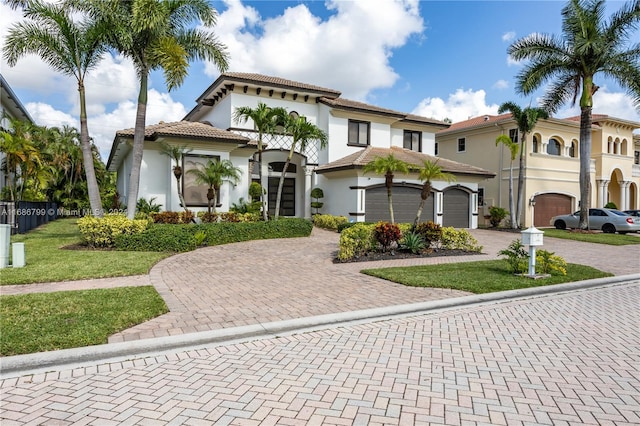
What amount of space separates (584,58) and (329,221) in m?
17.8

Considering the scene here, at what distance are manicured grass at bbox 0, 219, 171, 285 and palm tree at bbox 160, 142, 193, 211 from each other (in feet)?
16.0

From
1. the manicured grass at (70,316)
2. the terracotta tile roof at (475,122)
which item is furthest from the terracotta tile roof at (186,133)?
the terracotta tile roof at (475,122)

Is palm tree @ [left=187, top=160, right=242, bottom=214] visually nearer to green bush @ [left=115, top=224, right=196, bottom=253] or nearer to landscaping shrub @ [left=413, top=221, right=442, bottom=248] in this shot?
green bush @ [left=115, top=224, right=196, bottom=253]

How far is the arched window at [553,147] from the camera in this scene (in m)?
30.1

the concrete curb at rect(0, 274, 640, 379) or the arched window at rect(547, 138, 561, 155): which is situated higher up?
the arched window at rect(547, 138, 561, 155)

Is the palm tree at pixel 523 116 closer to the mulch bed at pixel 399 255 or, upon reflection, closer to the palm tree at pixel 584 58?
the palm tree at pixel 584 58

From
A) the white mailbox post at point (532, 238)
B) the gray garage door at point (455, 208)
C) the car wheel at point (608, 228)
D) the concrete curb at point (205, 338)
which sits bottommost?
the concrete curb at point (205, 338)

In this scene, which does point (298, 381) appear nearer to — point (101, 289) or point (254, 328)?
point (254, 328)

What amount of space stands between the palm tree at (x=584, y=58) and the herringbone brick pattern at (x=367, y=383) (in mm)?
21403

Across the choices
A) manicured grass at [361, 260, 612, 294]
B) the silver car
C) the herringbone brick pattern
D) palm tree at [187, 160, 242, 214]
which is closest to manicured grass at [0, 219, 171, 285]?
→ the herringbone brick pattern

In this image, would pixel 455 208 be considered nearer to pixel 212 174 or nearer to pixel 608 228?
pixel 608 228

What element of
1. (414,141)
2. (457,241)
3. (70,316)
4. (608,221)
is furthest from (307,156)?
(70,316)

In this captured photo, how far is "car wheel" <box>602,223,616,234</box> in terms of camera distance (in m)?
23.4

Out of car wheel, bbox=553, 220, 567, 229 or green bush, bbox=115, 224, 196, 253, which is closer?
green bush, bbox=115, 224, 196, 253
